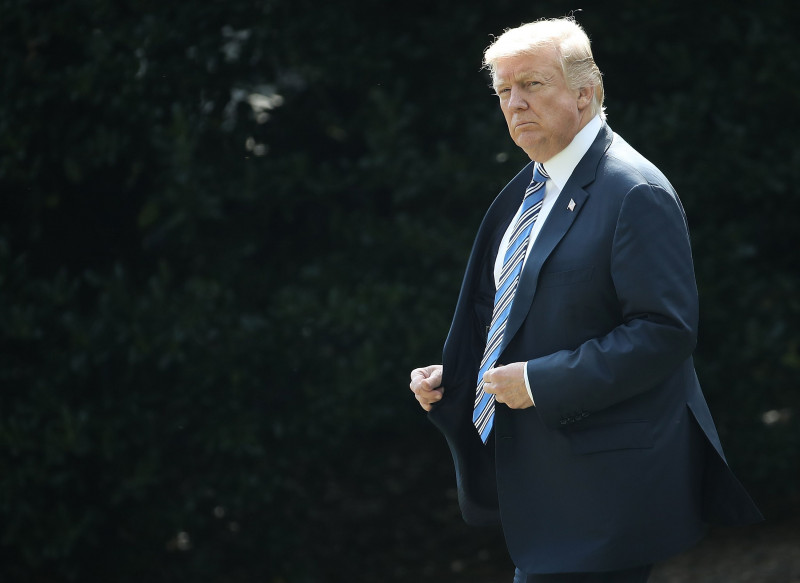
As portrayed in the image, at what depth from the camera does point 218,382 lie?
14.9 ft

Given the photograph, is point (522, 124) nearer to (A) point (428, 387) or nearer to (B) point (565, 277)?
(B) point (565, 277)

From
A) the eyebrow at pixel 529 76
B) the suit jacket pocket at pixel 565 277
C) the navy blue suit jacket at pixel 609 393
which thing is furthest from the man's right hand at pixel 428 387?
the eyebrow at pixel 529 76

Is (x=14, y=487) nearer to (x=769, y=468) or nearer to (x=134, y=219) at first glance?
(x=134, y=219)

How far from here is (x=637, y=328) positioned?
7.74 feet

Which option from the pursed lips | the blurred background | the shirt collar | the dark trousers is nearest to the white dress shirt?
the shirt collar

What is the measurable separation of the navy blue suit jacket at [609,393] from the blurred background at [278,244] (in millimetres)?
2052

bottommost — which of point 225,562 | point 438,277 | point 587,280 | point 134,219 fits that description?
point 225,562

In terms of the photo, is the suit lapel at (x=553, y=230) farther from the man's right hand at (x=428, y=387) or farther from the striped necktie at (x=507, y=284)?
the man's right hand at (x=428, y=387)

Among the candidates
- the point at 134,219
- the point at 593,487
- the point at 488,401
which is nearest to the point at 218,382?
the point at 134,219

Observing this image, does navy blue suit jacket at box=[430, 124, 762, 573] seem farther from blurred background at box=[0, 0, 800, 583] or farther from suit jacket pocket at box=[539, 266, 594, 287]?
blurred background at box=[0, 0, 800, 583]

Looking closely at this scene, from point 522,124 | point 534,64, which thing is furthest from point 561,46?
point 522,124

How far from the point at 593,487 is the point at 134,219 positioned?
2966 millimetres

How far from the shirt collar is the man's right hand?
0.62 meters

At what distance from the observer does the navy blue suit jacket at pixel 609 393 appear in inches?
93.2
